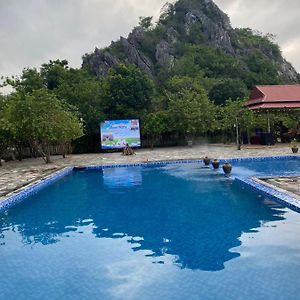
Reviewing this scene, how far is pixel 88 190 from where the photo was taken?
13305 mm

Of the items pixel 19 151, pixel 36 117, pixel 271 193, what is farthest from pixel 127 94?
pixel 271 193

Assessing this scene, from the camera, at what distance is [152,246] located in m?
6.75

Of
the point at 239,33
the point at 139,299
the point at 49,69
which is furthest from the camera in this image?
the point at 239,33

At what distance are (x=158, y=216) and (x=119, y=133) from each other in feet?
63.6

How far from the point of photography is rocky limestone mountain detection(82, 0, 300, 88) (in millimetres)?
51853

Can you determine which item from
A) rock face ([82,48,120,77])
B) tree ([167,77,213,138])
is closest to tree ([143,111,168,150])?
tree ([167,77,213,138])

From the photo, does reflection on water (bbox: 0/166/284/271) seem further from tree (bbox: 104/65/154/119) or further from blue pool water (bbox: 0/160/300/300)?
tree (bbox: 104/65/154/119)

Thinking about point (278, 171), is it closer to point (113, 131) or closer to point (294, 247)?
point (294, 247)

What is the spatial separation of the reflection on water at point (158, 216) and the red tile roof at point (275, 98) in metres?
14.6

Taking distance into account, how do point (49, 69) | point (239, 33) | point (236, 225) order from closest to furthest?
point (236, 225) < point (49, 69) < point (239, 33)

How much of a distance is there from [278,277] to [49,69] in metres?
33.4

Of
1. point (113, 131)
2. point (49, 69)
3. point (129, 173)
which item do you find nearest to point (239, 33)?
point (49, 69)

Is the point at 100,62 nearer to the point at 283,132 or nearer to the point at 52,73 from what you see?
Answer: the point at 52,73

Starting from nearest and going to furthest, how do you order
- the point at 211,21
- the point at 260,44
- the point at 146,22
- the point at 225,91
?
1. the point at 225,91
2. the point at 211,21
3. the point at 260,44
4. the point at 146,22
